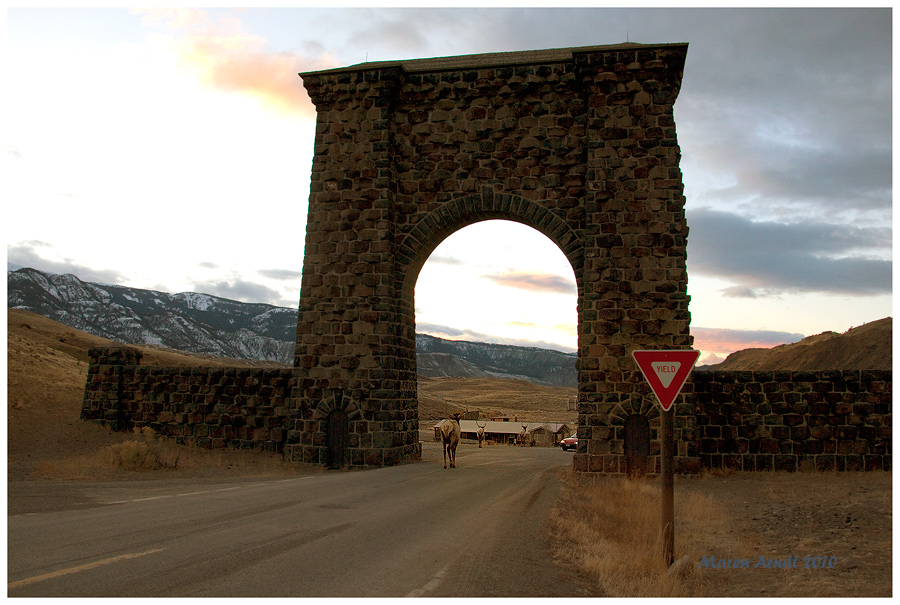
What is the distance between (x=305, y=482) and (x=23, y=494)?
479 centimetres

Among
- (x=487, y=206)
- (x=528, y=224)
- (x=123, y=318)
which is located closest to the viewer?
(x=487, y=206)

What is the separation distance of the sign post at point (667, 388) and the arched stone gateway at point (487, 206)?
29.8 ft

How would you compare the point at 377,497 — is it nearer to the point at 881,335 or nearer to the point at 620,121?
the point at 620,121

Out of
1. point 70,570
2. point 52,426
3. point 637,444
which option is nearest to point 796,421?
point 637,444

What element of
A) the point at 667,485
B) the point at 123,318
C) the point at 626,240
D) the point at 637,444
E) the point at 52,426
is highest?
the point at 123,318

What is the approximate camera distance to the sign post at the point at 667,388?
6.56 meters

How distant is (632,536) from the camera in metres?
8.30

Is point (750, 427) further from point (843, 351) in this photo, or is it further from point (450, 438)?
point (843, 351)

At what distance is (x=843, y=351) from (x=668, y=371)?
56478mm

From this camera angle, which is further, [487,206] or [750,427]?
[487,206]

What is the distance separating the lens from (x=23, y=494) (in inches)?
404

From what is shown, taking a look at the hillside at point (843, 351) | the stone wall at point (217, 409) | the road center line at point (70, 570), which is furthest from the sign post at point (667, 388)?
the hillside at point (843, 351)

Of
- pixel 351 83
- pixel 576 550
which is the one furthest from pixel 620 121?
pixel 576 550

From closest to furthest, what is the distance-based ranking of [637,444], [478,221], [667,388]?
[667,388] < [637,444] < [478,221]
